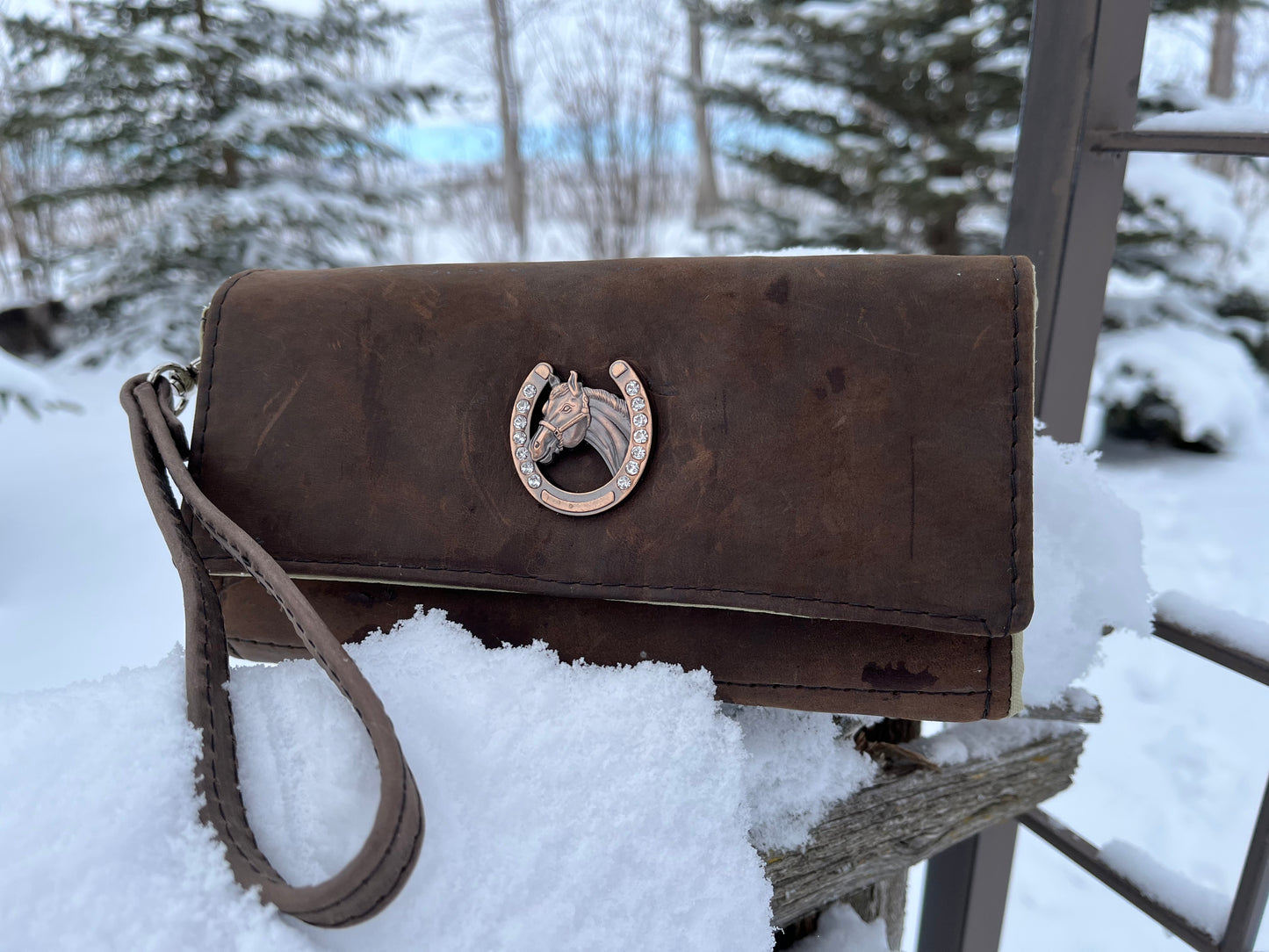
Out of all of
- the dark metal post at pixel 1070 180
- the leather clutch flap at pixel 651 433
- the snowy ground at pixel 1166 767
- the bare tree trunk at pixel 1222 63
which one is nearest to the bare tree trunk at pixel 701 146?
the bare tree trunk at pixel 1222 63

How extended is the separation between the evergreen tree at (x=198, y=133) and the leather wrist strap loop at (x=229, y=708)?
9.61ft

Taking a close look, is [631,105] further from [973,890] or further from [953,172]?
[973,890]

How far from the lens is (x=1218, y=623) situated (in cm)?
87

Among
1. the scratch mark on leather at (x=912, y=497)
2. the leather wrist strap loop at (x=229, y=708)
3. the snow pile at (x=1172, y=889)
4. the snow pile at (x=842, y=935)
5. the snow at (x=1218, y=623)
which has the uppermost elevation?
the scratch mark on leather at (x=912, y=497)

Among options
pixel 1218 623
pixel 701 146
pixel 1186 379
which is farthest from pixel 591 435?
pixel 701 146

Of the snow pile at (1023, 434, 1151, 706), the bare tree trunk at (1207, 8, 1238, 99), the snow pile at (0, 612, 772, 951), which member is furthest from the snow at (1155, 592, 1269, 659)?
the bare tree trunk at (1207, 8, 1238, 99)

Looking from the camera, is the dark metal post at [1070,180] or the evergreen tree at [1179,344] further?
the evergreen tree at [1179,344]

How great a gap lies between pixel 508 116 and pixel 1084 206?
549 cm

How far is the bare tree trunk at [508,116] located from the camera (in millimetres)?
5520

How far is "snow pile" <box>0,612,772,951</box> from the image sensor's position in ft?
1.45

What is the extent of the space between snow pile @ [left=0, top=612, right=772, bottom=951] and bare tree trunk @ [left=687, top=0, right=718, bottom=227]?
14.9 ft

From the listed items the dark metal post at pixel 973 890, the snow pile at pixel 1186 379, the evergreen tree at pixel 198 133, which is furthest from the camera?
the snow pile at pixel 1186 379

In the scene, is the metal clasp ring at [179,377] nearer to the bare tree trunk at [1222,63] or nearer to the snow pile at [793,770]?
the snow pile at [793,770]

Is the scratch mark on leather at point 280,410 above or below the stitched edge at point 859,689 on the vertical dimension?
above
